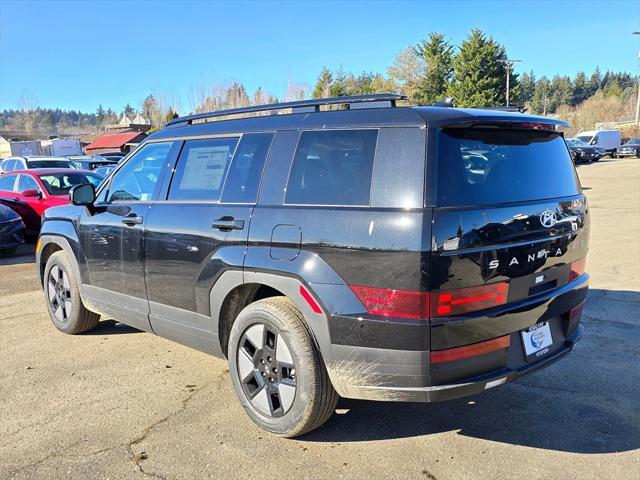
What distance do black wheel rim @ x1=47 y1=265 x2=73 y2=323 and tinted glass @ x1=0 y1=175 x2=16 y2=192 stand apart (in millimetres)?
7911

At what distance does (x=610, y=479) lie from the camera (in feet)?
9.36

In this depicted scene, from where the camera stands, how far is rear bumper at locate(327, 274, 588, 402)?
8.96 feet

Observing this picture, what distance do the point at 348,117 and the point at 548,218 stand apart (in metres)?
1.34

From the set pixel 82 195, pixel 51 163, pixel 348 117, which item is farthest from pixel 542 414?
pixel 51 163

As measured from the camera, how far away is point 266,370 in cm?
340

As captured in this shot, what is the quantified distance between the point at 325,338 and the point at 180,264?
144 cm

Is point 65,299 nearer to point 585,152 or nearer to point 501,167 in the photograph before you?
point 501,167

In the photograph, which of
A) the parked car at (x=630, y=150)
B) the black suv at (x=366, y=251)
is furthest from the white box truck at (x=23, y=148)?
the black suv at (x=366, y=251)

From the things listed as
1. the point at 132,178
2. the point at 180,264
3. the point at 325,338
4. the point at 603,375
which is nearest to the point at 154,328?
the point at 180,264

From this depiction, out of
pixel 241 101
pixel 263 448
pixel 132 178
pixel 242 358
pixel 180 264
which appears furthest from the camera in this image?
pixel 241 101

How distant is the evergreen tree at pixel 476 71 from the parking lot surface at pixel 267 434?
180ft

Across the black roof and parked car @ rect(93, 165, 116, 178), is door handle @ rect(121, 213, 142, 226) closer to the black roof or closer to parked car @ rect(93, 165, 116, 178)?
the black roof

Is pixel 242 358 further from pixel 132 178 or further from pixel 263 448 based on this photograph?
pixel 132 178

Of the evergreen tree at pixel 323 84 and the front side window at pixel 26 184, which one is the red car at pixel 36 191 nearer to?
the front side window at pixel 26 184
